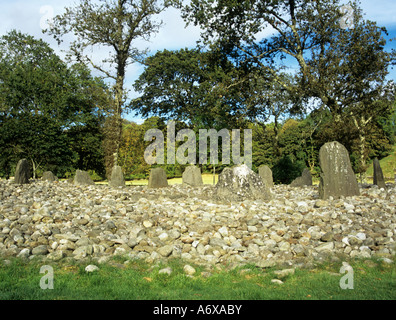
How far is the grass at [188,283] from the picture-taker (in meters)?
4.21

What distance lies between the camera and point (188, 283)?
4.75 metres

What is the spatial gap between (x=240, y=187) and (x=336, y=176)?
118 inches

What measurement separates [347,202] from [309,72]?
8.66 meters

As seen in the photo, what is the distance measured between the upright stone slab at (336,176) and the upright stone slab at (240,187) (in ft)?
5.91

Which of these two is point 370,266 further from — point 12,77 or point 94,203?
point 12,77

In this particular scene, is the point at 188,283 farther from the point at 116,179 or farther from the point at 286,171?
the point at 286,171

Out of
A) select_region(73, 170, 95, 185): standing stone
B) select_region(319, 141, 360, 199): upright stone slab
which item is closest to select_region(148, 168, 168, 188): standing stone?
select_region(73, 170, 95, 185): standing stone

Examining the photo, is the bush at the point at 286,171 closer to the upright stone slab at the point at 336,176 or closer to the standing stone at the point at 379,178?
the standing stone at the point at 379,178

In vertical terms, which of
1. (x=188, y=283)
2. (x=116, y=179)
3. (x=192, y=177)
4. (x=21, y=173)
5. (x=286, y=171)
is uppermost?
(x=286, y=171)

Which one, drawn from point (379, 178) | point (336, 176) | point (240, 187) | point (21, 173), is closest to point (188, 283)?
point (240, 187)

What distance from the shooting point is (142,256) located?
605 cm
